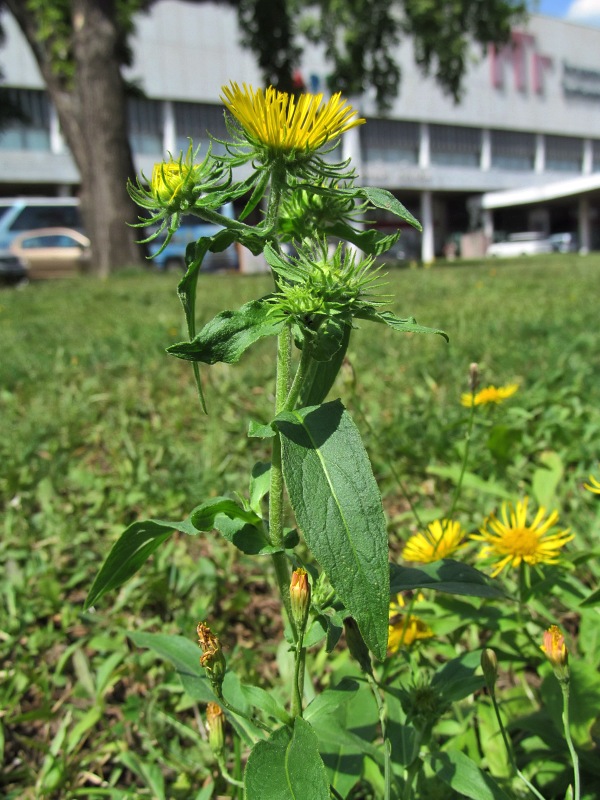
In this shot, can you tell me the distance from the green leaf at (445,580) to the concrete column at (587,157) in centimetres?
4509

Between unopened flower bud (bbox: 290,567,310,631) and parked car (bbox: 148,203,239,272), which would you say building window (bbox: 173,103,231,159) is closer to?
parked car (bbox: 148,203,239,272)

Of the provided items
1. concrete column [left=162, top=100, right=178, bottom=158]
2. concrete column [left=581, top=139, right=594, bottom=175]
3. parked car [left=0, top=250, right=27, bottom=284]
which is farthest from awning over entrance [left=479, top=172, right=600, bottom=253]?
parked car [left=0, top=250, right=27, bottom=284]

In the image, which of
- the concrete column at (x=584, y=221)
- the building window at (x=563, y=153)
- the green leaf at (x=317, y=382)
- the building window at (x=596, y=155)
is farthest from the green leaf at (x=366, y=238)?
the building window at (x=596, y=155)

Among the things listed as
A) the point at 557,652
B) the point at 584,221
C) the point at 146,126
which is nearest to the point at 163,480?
the point at 557,652

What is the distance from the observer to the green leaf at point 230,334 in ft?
2.30

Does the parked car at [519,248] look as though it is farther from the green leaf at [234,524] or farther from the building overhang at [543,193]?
the green leaf at [234,524]

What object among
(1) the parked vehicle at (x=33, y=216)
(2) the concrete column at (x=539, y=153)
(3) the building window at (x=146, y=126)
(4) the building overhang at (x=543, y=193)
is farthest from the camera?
(2) the concrete column at (x=539, y=153)

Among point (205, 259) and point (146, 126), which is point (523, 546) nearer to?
point (205, 259)

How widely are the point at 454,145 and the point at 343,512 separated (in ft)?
124

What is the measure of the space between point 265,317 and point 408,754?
2.02ft

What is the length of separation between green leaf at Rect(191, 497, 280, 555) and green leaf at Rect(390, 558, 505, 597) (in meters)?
0.18

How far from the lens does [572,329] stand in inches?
133

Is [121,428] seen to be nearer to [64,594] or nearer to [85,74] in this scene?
[64,594]

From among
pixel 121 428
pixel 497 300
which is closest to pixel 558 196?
pixel 497 300
